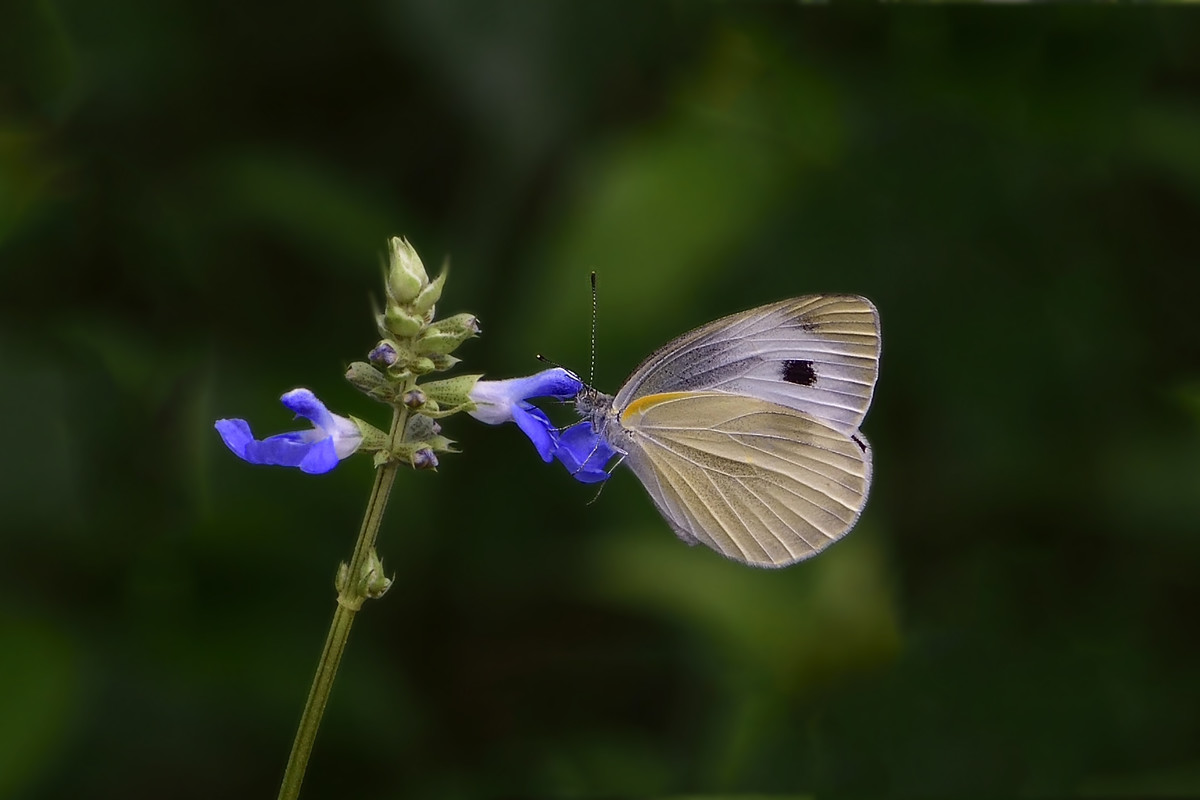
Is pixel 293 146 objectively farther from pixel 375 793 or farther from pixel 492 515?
pixel 375 793

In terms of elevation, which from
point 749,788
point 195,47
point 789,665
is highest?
point 195,47

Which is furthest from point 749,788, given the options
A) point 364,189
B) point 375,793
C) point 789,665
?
point 364,189

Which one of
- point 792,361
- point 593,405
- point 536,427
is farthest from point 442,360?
point 792,361

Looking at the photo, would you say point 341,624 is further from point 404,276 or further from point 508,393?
point 508,393

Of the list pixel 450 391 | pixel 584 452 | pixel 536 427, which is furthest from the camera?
pixel 584 452

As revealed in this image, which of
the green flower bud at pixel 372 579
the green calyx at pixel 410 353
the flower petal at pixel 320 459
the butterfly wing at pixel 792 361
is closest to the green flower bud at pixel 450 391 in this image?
the green calyx at pixel 410 353

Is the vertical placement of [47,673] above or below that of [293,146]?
below
